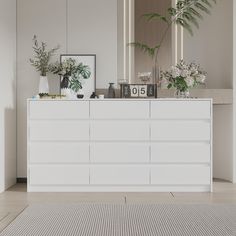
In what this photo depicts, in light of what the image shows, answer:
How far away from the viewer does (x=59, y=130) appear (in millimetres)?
5750

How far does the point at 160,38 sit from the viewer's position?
680 cm

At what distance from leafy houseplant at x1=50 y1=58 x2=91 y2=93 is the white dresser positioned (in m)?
0.57

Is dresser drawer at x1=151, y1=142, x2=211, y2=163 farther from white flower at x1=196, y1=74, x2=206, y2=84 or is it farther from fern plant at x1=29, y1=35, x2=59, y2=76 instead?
fern plant at x1=29, y1=35, x2=59, y2=76

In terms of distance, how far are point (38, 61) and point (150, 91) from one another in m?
1.37

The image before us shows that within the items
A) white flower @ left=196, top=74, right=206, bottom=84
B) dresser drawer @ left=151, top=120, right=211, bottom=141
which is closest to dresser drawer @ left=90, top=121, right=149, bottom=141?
dresser drawer @ left=151, top=120, right=211, bottom=141

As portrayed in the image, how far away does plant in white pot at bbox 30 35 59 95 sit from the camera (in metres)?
6.21

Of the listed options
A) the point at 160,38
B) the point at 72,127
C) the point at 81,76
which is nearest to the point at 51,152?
the point at 72,127

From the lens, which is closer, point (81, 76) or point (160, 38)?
point (81, 76)

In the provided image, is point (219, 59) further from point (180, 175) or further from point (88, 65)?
point (180, 175)

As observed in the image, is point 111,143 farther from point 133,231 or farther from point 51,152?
point 133,231

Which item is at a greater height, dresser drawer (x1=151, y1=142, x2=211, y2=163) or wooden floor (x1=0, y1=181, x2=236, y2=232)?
dresser drawer (x1=151, y1=142, x2=211, y2=163)

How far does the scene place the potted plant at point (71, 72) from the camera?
20.4 feet

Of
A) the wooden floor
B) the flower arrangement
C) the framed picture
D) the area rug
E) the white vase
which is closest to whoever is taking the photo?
the area rug

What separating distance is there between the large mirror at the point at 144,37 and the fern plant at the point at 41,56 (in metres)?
0.92
